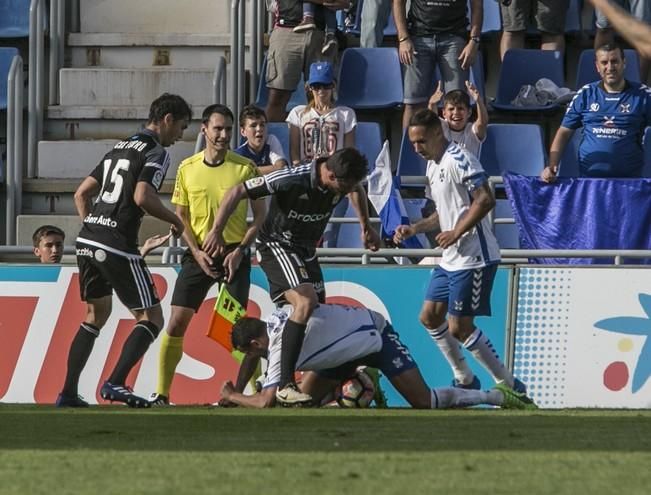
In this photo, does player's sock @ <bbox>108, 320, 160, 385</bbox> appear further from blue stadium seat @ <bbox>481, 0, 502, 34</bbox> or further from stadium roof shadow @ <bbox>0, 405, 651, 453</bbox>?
blue stadium seat @ <bbox>481, 0, 502, 34</bbox>

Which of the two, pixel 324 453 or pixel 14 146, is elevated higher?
pixel 14 146

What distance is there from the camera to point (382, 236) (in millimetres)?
11852

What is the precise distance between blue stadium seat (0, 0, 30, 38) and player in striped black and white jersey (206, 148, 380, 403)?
5.79 meters

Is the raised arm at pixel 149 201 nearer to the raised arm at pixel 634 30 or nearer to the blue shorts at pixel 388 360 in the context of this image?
the blue shorts at pixel 388 360

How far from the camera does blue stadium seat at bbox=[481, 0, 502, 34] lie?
14.6m

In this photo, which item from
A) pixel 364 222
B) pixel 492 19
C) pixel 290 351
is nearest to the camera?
pixel 290 351

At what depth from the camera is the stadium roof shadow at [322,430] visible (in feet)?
21.5

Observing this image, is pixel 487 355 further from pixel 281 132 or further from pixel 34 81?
pixel 34 81

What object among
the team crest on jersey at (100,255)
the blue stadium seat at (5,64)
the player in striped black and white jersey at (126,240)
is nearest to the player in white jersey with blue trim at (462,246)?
the player in striped black and white jersey at (126,240)

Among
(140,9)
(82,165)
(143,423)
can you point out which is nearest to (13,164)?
(82,165)

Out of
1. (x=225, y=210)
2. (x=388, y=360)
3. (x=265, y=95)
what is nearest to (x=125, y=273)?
(x=225, y=210)

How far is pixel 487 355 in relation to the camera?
1001 cm

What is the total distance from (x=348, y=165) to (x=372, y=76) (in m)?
4.67

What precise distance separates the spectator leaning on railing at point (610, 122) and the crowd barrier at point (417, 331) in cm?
148
